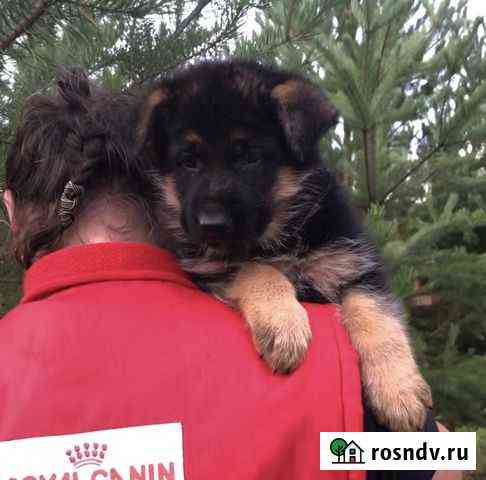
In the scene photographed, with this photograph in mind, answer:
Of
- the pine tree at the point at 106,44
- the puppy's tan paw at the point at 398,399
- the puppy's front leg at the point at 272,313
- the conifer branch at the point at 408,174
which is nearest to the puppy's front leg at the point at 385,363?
the puppy's tan paw at the point at 398,399

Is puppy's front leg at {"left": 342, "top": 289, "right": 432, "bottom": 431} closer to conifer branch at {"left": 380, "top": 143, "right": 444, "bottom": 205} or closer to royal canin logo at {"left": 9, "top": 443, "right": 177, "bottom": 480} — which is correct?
royal canin logo at {"left": 9, "top": 443, "right": 177, "bottom": 480}

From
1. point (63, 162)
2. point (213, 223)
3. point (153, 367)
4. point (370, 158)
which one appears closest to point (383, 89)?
point (370, 158)

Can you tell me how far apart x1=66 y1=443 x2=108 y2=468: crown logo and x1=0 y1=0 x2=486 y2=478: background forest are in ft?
5.15

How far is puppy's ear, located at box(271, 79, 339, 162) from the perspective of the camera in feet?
7.40

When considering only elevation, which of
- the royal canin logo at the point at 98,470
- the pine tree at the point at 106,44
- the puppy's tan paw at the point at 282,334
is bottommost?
the royal canin logo at the point at 98,470

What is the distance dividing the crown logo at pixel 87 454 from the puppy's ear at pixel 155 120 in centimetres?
110

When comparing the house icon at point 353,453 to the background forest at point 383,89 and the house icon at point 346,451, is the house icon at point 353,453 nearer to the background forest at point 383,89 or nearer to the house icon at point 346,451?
the house icon at point 346,451

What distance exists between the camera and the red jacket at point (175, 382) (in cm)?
130

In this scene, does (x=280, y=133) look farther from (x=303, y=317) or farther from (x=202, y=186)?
(x=303, y=317)

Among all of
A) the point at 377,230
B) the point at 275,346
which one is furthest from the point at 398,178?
the point at 275,346

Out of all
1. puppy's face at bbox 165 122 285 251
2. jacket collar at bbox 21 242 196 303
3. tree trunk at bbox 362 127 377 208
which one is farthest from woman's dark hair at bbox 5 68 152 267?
tree trunk at bbox 362 127 377 208

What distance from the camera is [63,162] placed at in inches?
68.7

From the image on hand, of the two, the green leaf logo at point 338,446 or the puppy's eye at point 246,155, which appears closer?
the green leaf logo at point 338,446

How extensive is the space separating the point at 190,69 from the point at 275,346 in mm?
1369
